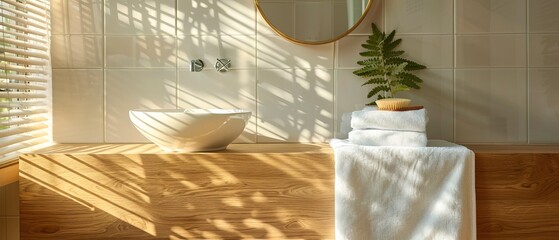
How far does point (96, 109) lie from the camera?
86.0 inches

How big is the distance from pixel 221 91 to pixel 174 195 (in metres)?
0.57

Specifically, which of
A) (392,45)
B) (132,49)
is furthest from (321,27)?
(132,49)

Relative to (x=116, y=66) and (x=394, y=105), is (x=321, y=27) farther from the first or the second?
(x=116, y=66)

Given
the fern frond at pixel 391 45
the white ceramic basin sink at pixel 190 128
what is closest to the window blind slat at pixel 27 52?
the white ceramic basin sink at pixel 190 128

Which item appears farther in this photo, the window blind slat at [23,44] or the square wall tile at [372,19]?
the square wall tile at [372,19]

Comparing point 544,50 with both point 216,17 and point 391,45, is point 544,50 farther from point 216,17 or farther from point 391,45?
point 216,17

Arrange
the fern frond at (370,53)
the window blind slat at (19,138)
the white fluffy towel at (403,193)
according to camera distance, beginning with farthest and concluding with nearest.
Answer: the fern frond at (370,53)
the window blind slat at (19,138)
the white fluffy towel at (403,193)

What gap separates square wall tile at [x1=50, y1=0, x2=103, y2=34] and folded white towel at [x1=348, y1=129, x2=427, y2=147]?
1.20m

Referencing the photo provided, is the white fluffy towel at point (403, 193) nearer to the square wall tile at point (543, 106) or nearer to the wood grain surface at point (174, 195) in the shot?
the wood grain surface at point (174, 195)

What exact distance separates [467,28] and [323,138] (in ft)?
2.54

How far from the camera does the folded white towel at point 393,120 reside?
1.79 m

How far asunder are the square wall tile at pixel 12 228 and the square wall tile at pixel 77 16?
824 mm

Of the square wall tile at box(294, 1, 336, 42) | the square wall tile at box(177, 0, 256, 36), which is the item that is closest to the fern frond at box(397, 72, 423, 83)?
the square wall tile at box(294, 1, 336, 42)

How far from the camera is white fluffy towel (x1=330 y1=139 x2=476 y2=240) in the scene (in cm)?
173
